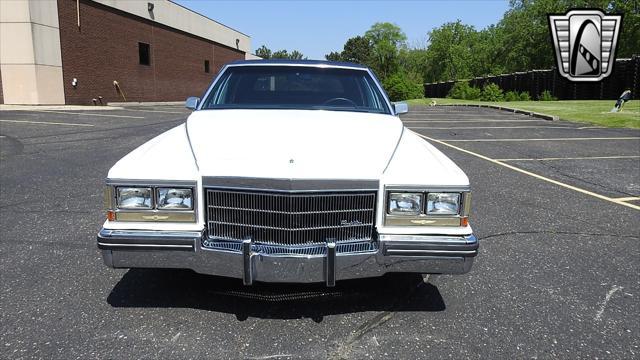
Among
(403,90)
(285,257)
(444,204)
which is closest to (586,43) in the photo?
(403,90)

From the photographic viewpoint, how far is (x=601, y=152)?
391 inches

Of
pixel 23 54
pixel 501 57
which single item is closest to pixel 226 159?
pixel 23 54

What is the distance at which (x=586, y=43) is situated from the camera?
2800cm

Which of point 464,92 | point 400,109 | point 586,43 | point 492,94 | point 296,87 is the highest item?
point 586,43

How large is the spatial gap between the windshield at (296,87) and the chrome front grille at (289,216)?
1.64m

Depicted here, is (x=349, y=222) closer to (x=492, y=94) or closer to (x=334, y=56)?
(x=492, y=94)

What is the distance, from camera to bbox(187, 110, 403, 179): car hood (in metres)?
2.61

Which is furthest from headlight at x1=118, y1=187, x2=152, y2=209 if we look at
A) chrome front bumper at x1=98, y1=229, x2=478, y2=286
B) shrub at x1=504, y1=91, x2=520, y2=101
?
shrub at x1=504, y1=91, x2=520, y2=101

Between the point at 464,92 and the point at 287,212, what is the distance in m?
47.9

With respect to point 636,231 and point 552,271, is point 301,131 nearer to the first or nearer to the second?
point 552,271

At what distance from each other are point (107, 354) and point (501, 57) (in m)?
77.8

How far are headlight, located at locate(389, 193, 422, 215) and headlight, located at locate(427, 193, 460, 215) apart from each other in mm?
72

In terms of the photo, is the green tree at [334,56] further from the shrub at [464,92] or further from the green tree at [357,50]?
the shrub at [464,92]

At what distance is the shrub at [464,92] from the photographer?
43.7 metres
